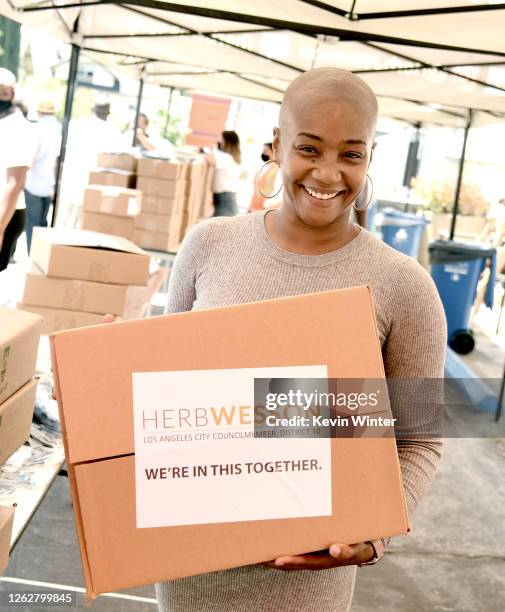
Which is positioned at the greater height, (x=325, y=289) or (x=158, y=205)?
(x=325, y=289)

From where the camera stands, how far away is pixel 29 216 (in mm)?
Answer: 6332

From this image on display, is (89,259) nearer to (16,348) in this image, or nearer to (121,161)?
(16,348)

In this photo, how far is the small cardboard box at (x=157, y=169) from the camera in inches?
232

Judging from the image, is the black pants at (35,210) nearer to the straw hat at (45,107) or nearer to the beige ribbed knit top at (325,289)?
the straw hat at (45,107)

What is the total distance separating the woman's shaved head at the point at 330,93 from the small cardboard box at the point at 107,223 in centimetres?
397

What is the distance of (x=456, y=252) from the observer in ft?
22.7

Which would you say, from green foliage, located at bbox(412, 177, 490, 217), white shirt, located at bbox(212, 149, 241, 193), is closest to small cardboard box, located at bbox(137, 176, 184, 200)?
white shirt, located at bbox(212, 149, 241, 193)

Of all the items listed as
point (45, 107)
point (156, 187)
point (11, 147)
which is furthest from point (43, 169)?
point (11, 147)

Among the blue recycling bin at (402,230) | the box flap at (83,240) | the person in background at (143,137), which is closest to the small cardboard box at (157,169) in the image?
the box flap at (83,240)

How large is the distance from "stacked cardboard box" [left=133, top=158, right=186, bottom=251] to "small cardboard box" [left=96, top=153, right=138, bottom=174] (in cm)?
12

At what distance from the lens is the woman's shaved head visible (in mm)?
1200

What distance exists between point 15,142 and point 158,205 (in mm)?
1691

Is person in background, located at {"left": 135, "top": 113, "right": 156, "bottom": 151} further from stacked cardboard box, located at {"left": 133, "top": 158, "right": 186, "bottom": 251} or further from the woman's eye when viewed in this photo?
the woman's eye

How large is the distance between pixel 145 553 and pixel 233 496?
130 millimetres
